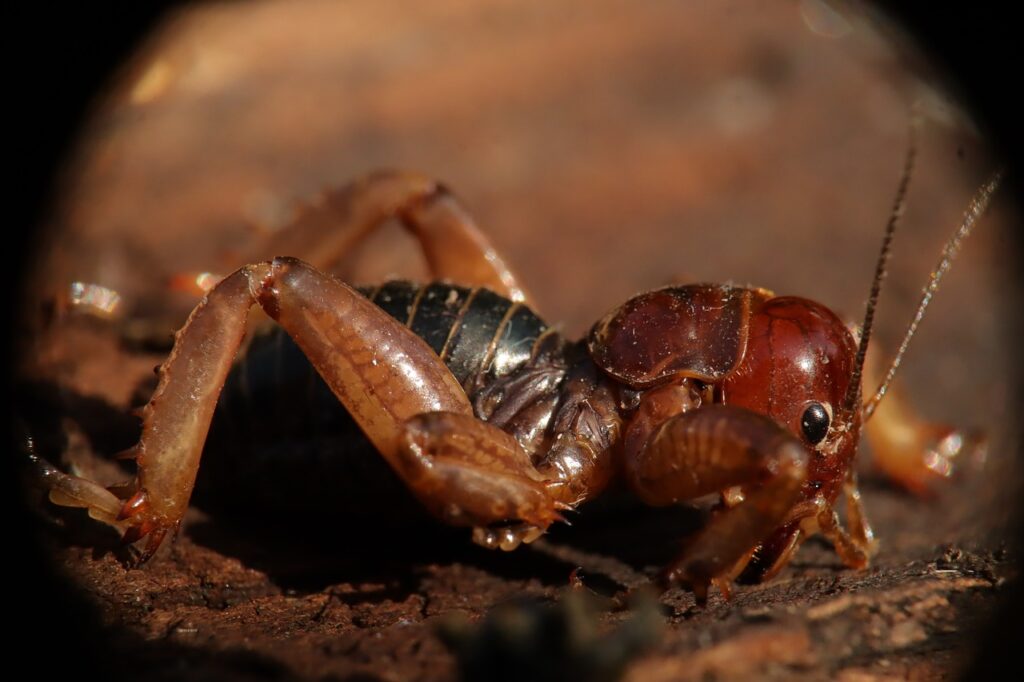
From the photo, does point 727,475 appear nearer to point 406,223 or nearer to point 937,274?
point 937,274

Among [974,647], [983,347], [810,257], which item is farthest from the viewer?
[810,257]

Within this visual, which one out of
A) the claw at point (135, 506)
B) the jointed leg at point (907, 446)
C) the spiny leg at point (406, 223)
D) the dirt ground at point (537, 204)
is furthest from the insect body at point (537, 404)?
the jointed leg at point (907, 446)

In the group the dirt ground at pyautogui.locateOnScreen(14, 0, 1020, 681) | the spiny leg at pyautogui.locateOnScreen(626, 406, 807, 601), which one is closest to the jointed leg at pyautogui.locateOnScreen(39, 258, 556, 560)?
the dirt ground at pyautogui.locateOnScreen(14, 0, 1020, 681)

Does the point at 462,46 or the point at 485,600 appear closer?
the point at 485,600

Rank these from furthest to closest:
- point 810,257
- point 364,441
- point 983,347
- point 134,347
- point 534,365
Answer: point 810,257
point 983,347
point 134,347
point 534,365
point 364,441

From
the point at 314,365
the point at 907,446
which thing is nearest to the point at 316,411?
the point at 314,365

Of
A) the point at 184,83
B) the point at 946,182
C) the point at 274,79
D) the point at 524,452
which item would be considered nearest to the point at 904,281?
the point at 946,182

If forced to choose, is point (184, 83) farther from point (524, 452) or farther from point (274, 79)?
point (524, 452)

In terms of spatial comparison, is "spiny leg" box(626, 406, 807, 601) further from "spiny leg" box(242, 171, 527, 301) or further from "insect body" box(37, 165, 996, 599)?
"spiny leg" box(242, 171, 527, 301)
